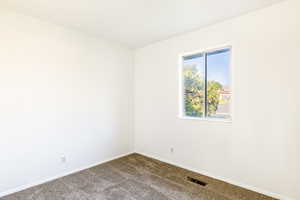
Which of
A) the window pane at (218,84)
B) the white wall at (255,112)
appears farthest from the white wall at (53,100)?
the window pane at (218,84)

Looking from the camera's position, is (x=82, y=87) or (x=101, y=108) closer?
(x=82, y=87)

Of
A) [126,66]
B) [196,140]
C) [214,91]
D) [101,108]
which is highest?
[126,66]

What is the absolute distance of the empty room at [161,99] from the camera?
2170 mm

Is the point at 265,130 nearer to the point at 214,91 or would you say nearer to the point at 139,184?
the point at 214,91

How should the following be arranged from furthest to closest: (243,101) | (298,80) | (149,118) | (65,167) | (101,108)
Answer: (149,118)
(101,108)
(65,167)
(243,101)
(298,80)

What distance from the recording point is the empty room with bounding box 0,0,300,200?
217cm

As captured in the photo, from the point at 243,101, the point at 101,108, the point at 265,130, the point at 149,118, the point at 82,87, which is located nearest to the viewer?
the point at 265,130

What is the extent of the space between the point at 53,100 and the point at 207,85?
2.75m

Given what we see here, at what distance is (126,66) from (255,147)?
3048 mm

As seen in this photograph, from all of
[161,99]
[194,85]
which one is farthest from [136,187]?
[194,85]

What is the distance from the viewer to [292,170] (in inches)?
81.0

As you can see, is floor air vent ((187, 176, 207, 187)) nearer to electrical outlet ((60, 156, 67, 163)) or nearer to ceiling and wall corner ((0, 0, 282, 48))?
electrical outlet ((60, 156, 67, 163))

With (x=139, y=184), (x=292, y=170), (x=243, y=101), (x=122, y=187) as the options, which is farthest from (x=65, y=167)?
(x=292, y=170)

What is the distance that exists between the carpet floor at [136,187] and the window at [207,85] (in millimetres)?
1123
